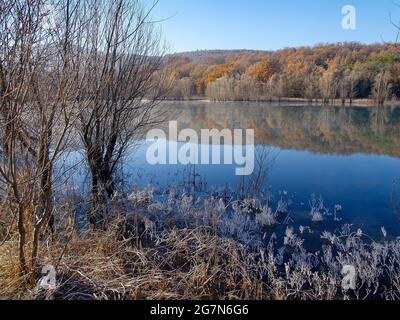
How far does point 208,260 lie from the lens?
416 cm

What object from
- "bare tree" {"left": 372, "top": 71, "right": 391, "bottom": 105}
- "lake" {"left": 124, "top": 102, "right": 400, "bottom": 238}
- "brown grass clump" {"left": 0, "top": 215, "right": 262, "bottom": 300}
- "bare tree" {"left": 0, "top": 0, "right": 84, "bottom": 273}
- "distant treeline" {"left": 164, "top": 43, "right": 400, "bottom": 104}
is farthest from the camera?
"distant treeline" {"left": 164, "top": 43, "right": 400, "bottom": 104}

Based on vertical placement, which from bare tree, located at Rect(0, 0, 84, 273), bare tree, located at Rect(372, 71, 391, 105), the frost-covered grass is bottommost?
the frost-covered grass

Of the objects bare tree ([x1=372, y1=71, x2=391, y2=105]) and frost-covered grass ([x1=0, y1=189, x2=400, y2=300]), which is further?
bare tree ([x1=372, y1=71, x2=391, y2=105])

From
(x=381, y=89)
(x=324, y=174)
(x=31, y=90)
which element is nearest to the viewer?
(x=31, y=90)

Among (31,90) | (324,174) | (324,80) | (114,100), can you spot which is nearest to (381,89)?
(324,80)

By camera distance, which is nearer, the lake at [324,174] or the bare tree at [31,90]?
the bare tree at [31,90]

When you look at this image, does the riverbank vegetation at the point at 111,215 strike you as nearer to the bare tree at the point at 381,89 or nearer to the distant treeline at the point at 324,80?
the distant treeline at the point at 324,80

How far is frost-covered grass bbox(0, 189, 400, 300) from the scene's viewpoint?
10.7 ft

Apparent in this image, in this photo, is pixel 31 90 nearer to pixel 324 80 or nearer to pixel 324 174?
pixel 324 174

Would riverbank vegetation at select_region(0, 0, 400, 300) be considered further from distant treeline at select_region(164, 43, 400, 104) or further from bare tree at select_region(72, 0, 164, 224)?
distant treeline at select_region(164, 43, 400, 104)

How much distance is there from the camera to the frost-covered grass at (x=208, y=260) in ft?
10.7

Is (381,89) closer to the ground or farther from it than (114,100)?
farther from it

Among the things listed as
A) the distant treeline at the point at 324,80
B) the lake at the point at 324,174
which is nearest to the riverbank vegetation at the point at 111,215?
the lake at the point at 324,174

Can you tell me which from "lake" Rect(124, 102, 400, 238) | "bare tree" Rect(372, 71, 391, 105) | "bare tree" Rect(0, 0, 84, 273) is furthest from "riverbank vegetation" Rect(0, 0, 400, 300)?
"bare tree" Rect(372, 71, 391, 105)
